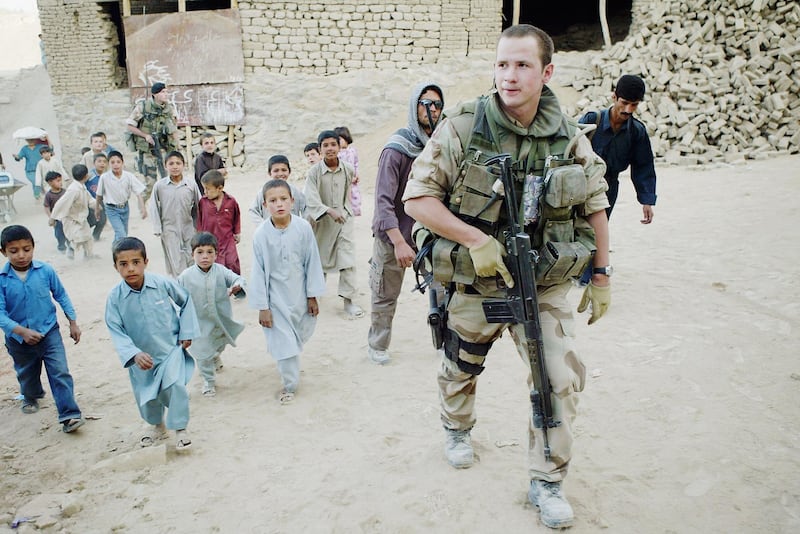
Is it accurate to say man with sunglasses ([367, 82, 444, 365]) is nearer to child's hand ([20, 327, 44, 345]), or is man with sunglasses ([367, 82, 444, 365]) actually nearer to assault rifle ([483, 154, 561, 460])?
assault rifle ([483, 154, 561, 460])

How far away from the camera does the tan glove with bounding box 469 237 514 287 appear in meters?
2.24

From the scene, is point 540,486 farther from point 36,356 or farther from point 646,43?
point 646,43

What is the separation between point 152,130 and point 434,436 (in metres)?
7.50

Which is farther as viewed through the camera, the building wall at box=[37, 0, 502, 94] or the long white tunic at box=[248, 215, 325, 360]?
the building wall at box=[37, 0, 502, 94]

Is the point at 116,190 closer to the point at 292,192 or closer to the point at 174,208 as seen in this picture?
the point at 174,208

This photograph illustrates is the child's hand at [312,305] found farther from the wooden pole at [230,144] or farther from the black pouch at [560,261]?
the wooden pole at [230,144]

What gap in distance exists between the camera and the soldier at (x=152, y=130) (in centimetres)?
866

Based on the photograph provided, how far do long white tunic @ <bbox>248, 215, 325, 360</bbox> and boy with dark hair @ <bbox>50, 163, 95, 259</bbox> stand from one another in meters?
5.12

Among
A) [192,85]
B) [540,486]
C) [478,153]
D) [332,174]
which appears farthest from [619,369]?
[192,85]

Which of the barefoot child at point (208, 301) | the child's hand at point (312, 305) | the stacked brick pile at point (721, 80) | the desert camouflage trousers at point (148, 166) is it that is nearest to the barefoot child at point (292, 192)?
the barefoot child at point (208, 301)

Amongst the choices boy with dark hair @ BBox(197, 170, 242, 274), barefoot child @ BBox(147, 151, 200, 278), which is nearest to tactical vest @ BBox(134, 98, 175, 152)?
barefoot child @ BBox(147, 151, 200, 278)

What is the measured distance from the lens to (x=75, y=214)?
7.73 m

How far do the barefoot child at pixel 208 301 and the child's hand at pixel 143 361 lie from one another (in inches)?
35.3

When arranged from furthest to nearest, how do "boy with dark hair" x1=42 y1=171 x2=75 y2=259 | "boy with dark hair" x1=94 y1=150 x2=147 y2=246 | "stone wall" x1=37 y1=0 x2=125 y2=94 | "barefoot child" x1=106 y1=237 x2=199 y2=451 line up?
"stone wall" x1=37 y1=0 x2=125 y2=94 < "boy with dark hair" x1=42 y1=171 x2=75 y2=259 < "boy with dark hair" x1=94 y1=150 x2=147 y2=246 < "barefoot child" x1=106 y1=237 x2=199 y2=451
